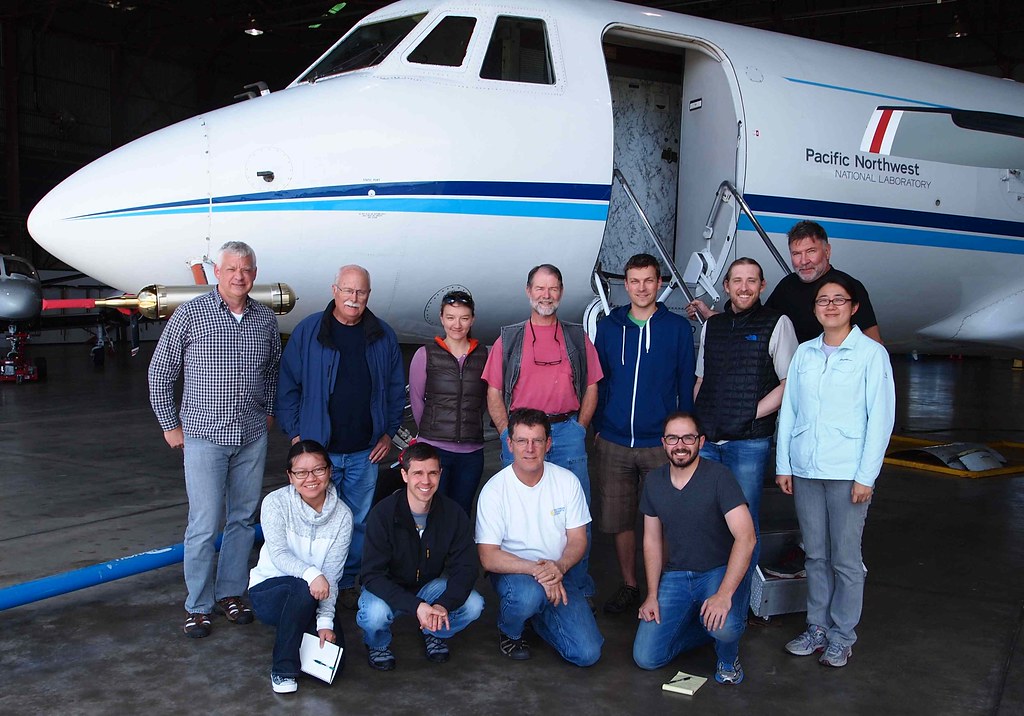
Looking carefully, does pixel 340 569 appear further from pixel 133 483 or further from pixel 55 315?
pixel 55 315

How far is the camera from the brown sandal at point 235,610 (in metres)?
4.66

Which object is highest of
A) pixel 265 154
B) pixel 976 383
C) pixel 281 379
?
pixel 265 154

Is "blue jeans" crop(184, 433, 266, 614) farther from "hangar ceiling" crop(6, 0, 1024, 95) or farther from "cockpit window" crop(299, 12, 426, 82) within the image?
"hangar ceiling" crop(6, 0, 1024, 95)

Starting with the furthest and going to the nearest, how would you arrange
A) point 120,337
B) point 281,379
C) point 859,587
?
point 120,337 < point 281,379 < point 859,587

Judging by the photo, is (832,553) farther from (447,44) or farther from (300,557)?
(447,44)

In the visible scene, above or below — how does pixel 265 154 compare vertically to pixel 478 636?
above

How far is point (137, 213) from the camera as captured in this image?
5707 mm

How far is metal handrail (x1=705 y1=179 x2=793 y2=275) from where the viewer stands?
663 cm

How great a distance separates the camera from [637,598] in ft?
16.5

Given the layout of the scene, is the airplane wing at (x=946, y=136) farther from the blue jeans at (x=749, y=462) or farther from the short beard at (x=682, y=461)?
the short beard at (x=682, y=461)

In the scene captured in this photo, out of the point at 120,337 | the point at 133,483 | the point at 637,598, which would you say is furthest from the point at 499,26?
the point at 120,337

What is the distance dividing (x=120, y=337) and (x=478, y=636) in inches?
1161

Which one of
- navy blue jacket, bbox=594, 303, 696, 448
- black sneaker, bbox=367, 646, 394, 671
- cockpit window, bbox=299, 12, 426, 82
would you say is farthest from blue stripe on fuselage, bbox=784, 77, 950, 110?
black sneaker, bbox=367, 646, 394, 671

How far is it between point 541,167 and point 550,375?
6.40 feet
